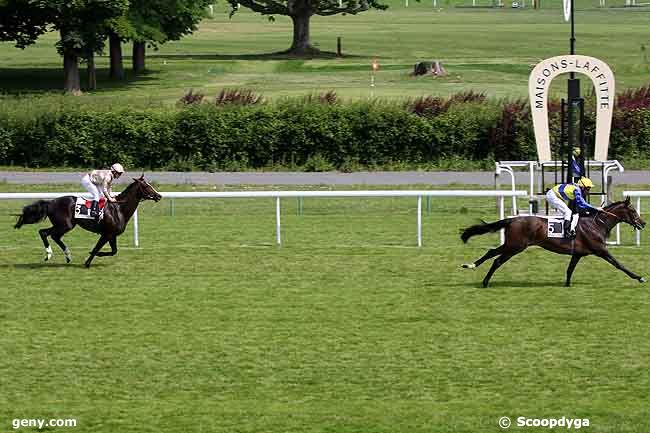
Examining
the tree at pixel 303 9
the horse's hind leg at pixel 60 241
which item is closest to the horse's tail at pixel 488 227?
the horse's hind leg at pixel 60 241

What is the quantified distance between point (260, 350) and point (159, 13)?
104 feet

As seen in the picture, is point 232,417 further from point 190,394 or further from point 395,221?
point 395,221

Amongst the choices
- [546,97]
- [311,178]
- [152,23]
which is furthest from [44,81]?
[546,97]

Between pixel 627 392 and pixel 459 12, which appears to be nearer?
pixel 627 392

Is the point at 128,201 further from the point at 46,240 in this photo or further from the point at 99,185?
the point at 46,240

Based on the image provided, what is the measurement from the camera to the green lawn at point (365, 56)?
122 feet

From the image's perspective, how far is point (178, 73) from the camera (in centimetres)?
4309

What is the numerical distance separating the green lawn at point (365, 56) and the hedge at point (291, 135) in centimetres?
134

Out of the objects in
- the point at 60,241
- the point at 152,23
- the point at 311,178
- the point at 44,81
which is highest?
the point at 152,23

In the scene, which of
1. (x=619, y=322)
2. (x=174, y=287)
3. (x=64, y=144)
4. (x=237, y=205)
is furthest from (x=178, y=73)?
(x=619, y=322)

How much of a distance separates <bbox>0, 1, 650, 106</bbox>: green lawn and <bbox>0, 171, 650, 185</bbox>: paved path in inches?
114

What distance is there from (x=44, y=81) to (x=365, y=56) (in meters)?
14.7

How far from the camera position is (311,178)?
77.2 feet

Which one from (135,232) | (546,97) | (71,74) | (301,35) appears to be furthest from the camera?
(301,35)
